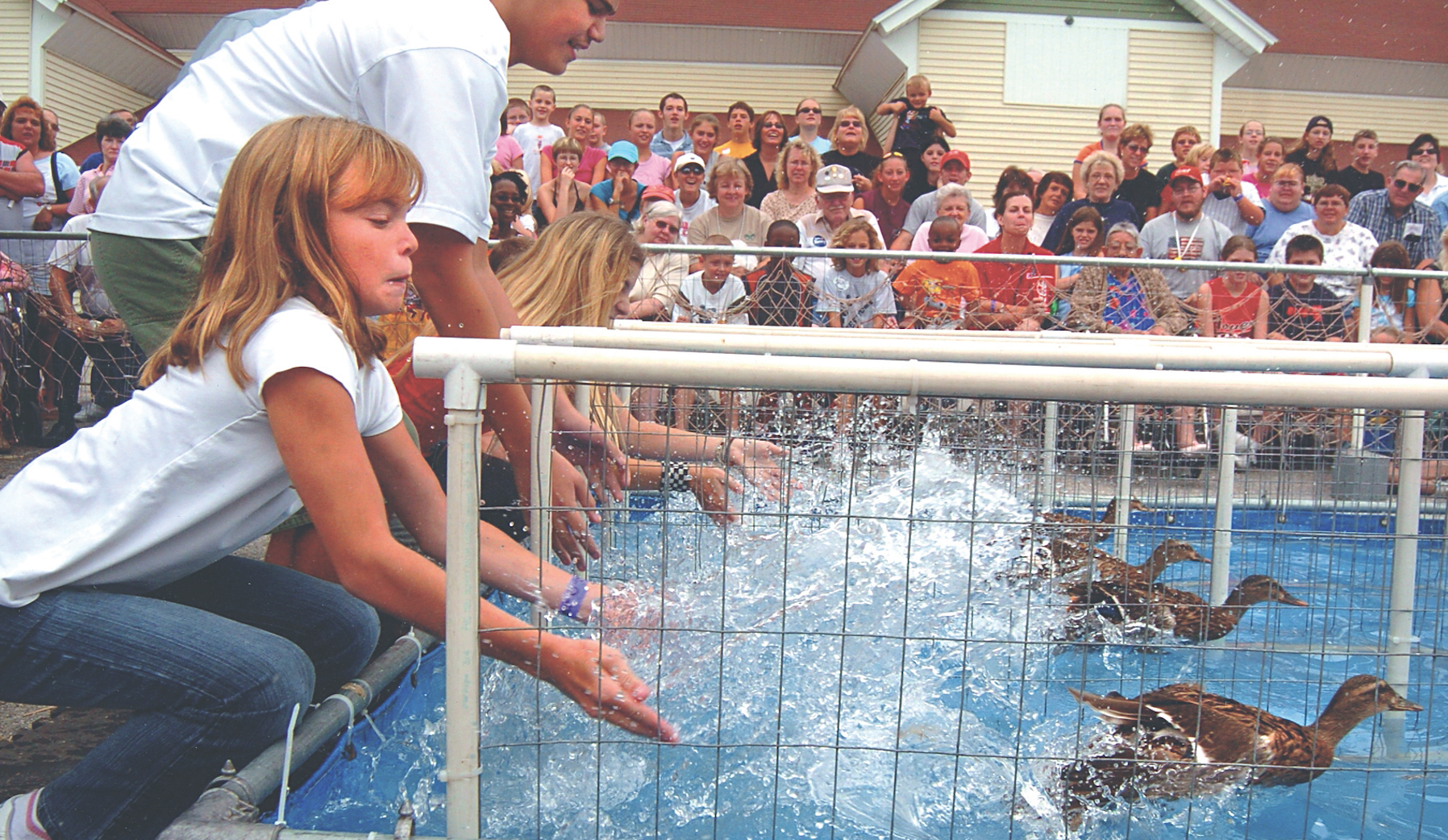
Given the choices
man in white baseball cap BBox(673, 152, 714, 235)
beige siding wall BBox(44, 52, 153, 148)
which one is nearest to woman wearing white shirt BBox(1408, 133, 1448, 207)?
man in white baseball cap BBox(673, 152, 714, 235)

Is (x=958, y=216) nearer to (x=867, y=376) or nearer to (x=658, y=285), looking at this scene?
(x=658, y=285)

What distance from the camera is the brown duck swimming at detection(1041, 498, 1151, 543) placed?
1.76 meters

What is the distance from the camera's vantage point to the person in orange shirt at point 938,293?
266 inches

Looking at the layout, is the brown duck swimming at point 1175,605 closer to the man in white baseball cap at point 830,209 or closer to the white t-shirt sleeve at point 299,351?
the white t-shirt sleeve at point 299,351

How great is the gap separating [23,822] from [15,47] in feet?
57.3

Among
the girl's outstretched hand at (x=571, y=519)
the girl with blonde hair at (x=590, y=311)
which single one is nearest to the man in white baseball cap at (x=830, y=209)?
the girl with blonde hair at (x=590, y=311)

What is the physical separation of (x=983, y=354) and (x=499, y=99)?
1.24 meters

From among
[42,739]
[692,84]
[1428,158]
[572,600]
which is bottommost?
[42,739]

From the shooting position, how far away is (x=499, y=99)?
2.32 meters

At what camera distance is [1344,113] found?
17875 millimetres

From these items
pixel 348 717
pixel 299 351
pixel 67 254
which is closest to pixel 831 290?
pixel 67 254

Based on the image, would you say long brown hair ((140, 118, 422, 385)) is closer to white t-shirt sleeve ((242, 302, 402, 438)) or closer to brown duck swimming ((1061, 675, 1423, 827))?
white t-shirt sleeve ((242, 302, 402, 438))

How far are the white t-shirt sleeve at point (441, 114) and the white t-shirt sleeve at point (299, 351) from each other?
1.56 ft

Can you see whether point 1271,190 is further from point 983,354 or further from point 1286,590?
point 983,354
